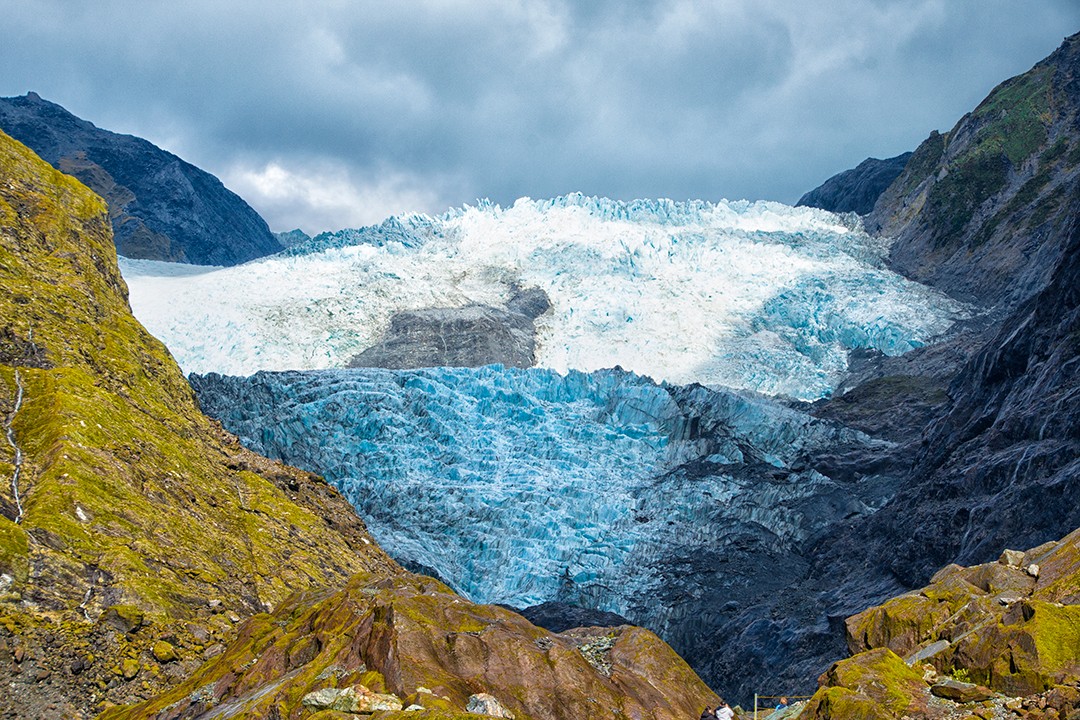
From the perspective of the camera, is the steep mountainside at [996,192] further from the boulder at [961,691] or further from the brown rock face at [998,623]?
the boulder at [961,691]

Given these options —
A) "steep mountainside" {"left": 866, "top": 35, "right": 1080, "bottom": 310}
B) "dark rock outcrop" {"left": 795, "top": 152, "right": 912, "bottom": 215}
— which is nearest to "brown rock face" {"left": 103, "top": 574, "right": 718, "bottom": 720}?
"steep mountainside" {"left": 866, "top": 35, "right": 1080, "bottom": 310}

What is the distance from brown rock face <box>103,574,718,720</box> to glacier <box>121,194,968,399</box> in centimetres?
7655

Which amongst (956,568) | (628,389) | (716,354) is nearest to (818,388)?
(716,354)

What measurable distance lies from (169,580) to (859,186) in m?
171

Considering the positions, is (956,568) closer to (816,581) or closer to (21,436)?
(21,436)

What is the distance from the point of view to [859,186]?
169750mm

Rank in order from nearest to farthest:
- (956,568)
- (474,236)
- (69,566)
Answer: (956,568), (69,566), (474,236)

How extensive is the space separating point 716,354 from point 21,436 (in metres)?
82.6

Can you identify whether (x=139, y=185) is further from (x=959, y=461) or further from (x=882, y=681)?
(x=882, y=681)

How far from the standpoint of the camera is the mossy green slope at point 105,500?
58.2ft

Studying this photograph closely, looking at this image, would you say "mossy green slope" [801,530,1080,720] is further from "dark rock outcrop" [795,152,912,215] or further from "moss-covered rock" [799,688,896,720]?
"dark rock outcrop" [795,152,912,215]

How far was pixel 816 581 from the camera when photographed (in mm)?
50688

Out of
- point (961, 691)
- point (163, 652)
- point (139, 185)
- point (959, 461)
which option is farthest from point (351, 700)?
point (139, 185)

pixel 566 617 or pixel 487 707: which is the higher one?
pixel 487 707
